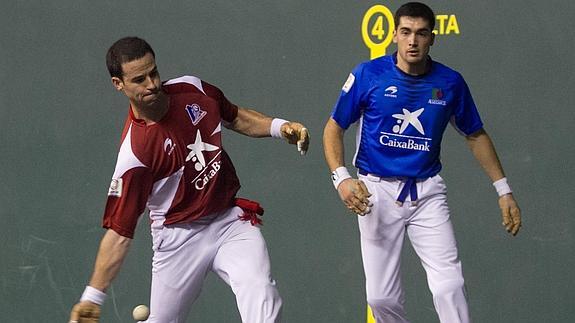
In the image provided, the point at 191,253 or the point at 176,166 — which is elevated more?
the point at 176,166

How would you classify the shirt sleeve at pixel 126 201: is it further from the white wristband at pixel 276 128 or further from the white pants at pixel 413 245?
the white pants at pixel 413 245

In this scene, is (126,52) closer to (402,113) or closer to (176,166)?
(176,166)

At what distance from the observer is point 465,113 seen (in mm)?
5242

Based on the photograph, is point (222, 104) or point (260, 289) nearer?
point (260, 289)

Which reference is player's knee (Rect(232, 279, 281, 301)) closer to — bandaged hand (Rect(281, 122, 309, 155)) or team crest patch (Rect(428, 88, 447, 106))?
bandaged hand (Rect(281, 122, 309, 155))

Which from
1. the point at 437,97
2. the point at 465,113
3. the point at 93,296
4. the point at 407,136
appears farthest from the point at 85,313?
the point at 465,113

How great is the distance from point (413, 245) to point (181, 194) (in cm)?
102

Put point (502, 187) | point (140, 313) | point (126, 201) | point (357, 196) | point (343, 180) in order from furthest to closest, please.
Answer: point (140, 313) < point (502, 187) < point (343, 180) < point (357, 196) < point (126, 201)

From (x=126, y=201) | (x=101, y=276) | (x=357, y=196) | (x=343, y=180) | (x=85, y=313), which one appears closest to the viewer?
(x=85, y=313)

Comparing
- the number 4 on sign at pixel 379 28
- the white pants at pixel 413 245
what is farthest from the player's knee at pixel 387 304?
the number 4 on sign at pixel 379 28

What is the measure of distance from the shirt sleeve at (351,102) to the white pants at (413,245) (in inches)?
9.9

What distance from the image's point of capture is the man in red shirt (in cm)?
474

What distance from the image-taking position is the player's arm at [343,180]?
5.00m

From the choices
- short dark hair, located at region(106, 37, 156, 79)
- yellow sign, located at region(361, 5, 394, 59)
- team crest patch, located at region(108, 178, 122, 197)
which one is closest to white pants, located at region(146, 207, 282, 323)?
team crest patch, located at region(108, 178, 122, 197)
